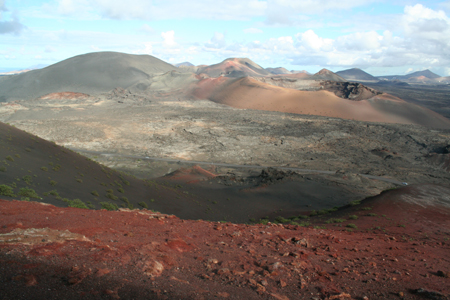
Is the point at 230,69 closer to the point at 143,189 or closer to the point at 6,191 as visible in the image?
the point at 143,189

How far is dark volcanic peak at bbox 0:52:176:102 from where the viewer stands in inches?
3364

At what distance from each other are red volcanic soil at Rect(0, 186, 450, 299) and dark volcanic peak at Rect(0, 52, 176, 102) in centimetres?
8777

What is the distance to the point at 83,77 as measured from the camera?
94.4m

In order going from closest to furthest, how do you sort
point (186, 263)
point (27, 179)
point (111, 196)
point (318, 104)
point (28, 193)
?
point (186, 263)
point (28, 193)
point (27, 179)
point (111, 196)
point (318, 104)

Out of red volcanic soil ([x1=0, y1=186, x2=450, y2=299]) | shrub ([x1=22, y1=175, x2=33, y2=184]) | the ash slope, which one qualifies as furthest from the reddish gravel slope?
the ash slope

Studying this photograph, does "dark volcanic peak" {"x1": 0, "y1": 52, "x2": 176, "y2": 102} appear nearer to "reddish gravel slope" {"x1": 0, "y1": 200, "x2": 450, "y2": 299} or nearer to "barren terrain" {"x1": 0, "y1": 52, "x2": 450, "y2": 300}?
"barren terrain" {"x1": 0, "y1": 52, "x2": 450, "y2": 300}

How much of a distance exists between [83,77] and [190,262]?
102m

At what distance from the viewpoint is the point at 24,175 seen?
13.2 m

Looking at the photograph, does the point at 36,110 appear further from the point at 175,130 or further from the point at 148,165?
the point at 148,165

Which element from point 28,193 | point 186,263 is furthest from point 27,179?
point 186,263

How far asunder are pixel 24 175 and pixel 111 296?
11.3 m

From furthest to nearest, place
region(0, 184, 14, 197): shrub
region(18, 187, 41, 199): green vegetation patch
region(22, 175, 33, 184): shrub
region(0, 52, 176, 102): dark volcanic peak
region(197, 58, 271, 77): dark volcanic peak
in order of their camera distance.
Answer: region(197, 58, 271, 77): dark volcanic peak
region(0, 52, 176, 102): dark volcanic peak
region(22, 175, 33, 184): shrub
region(18, 187, 41, 199): green vegetation patch
region(0, 184, 14, 197): shrub

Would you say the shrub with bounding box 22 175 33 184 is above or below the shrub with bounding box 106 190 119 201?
above

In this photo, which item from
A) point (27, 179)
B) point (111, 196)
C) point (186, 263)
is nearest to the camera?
point (186, 263)
